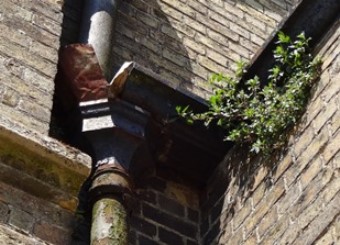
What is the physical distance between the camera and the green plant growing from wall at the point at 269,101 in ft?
16.2

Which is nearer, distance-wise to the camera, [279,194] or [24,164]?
[24,164]

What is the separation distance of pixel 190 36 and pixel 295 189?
8.89 ft

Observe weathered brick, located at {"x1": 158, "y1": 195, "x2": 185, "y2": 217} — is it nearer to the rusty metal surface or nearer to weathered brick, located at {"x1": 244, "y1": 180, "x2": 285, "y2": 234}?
weathered brick, located at {"x1": 244, "y1": 180, "x2": 285, "y2": 234}

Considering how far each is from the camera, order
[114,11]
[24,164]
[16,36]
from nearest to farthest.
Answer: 1. [24,164]
2. [16,36]
3. [114,11]

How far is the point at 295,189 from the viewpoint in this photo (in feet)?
15.0

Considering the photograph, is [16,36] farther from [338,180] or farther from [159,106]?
[338,180]

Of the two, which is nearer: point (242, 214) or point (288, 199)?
point (288, 199)

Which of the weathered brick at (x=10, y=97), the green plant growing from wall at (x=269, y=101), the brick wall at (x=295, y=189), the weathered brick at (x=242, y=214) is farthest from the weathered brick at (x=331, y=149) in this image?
the weathered brick at (x=10, y=97)

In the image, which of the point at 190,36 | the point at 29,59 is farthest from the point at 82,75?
the point at 190,36

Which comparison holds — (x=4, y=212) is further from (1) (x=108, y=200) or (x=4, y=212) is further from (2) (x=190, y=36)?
(2) (x=190, y=36)

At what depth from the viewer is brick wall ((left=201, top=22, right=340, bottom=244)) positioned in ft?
14.0

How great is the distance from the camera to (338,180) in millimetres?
4242

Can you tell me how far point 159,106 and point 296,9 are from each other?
97 cm

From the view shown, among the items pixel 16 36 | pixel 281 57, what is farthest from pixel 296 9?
pixel 16 36
